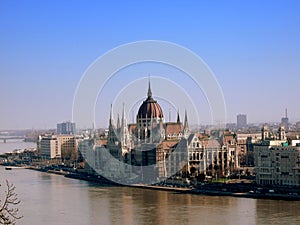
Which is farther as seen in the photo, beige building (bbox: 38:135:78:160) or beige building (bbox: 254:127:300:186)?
beige building (bbox: 38:135:78:160)

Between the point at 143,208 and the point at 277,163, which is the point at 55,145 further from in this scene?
the point at 143,208

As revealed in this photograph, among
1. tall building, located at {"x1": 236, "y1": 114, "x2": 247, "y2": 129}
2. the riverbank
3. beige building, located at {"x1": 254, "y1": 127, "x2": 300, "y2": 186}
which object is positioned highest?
tall building, located at {"x1": 236, "y1": 114, "x2": 247, "y2": 129}

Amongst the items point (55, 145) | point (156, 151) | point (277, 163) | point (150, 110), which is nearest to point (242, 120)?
point (55, 145)

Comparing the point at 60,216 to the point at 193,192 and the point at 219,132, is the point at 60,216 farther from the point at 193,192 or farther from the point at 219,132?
Answer: the point at 219,132

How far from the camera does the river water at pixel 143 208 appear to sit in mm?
9047

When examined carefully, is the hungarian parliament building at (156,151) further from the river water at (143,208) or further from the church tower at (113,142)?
the river water at (143,208)

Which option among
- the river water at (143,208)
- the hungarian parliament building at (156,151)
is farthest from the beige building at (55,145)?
the river water at (143,208)

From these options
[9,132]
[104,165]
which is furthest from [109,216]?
[9,132]

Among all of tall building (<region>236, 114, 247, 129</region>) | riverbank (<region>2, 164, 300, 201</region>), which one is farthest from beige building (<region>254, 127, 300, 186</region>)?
tall building (<region>236, 114, 247, 129</region>)

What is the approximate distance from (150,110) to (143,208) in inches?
390

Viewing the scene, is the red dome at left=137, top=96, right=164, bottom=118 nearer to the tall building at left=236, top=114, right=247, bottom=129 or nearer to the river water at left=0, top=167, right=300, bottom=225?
the river water at left=0, top=167, right=300, bottom=225

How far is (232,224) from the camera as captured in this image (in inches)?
338

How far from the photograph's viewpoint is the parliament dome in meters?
20.3

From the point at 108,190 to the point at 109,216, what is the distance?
4852 millimetres
